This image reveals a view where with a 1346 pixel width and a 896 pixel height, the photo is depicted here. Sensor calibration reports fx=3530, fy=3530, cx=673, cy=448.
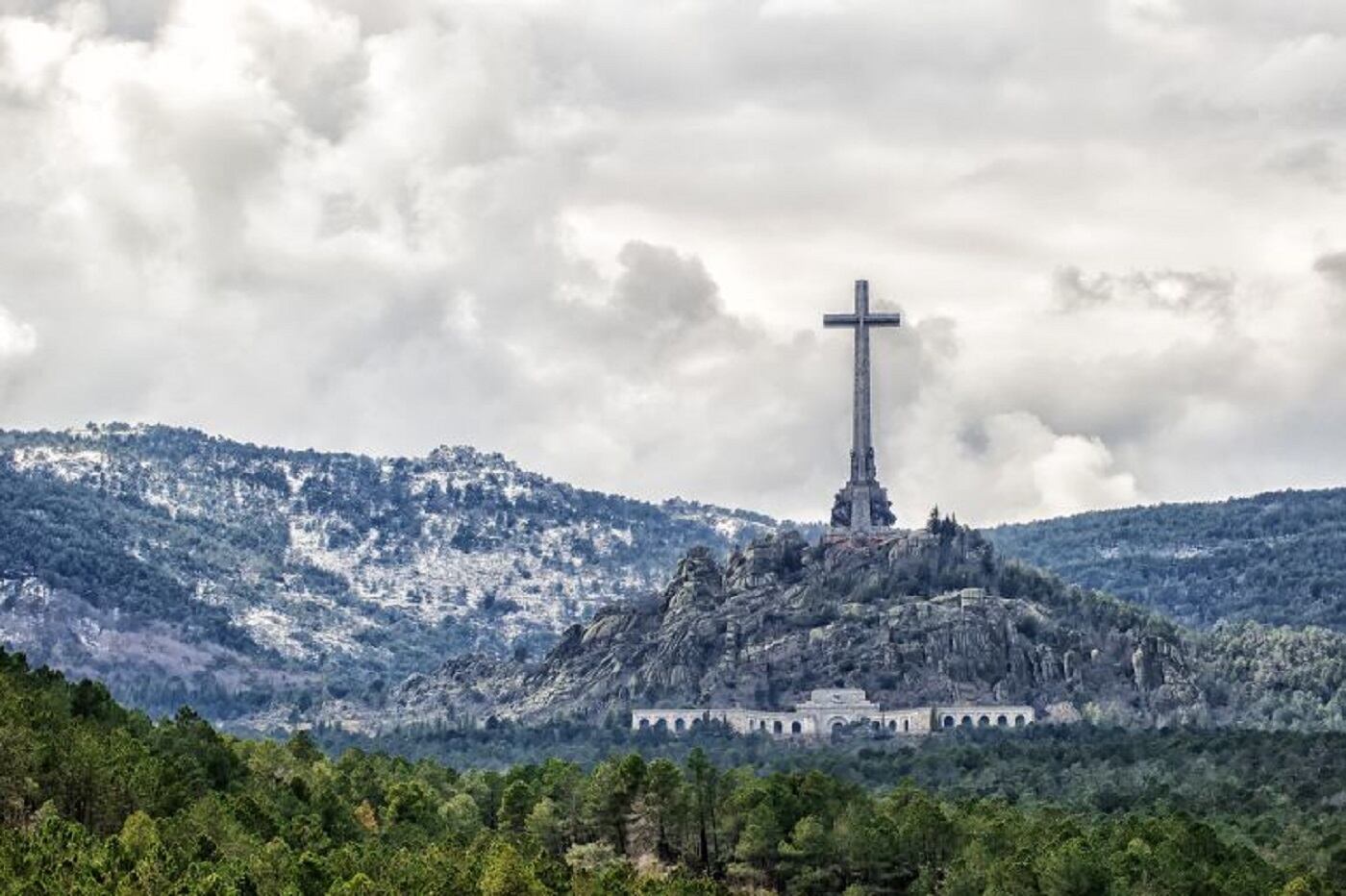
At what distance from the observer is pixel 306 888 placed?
193 metres

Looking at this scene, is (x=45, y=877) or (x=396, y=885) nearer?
(x=45, y=877)

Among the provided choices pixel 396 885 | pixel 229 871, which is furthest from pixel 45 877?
pixel 396 885

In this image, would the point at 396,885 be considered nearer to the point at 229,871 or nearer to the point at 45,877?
the point at 229,871

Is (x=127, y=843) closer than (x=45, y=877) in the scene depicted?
No

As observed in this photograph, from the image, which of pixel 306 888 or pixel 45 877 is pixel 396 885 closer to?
pixel 306 888

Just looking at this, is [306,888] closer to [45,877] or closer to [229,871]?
[229,871]

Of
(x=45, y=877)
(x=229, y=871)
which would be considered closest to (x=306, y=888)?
(x=229, y=871)

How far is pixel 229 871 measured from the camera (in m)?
190

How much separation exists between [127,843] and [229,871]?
351 inches

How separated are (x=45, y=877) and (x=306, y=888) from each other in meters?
19.3

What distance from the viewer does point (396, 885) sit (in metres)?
198

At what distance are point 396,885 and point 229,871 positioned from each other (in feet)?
40.2

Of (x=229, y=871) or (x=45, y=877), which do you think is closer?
(x=45, y=877)

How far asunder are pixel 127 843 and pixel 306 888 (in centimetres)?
1071
